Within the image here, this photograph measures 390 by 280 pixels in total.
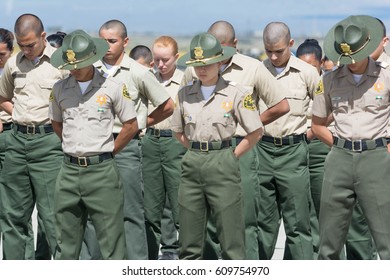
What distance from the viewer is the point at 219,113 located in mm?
6609

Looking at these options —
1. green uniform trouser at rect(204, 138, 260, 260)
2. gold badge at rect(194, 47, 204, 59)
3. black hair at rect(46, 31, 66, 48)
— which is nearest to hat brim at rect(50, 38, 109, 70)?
gold badge at rect(194, 47, 204, 59)

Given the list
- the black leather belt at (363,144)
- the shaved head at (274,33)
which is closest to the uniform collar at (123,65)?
the shaved head at (274,33)

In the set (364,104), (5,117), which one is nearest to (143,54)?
(5,117)

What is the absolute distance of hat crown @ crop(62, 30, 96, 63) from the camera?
666 cm

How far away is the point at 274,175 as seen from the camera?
806 cm

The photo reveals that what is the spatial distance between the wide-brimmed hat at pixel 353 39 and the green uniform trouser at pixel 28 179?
2397 mm

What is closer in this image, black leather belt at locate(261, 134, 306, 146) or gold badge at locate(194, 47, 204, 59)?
gold badge at locate(194, 47, 204, 59)

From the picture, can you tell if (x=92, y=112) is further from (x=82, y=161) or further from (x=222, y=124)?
(x=222, y=124)

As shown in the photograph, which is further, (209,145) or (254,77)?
(254,77)

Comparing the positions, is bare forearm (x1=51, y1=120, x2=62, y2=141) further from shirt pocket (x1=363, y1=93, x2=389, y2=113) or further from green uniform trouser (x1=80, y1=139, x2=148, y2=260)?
shirt pocket (x1=363, y1=93, x2=389, y2=113)

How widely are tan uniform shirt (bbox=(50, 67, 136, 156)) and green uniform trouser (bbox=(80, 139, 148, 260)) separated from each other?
997 millimetres

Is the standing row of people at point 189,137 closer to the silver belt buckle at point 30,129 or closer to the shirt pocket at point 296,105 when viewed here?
the silver belt buckle at point 30,129

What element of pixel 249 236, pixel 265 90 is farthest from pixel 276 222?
pixel 265 90

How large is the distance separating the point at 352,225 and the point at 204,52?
248 centimetres
